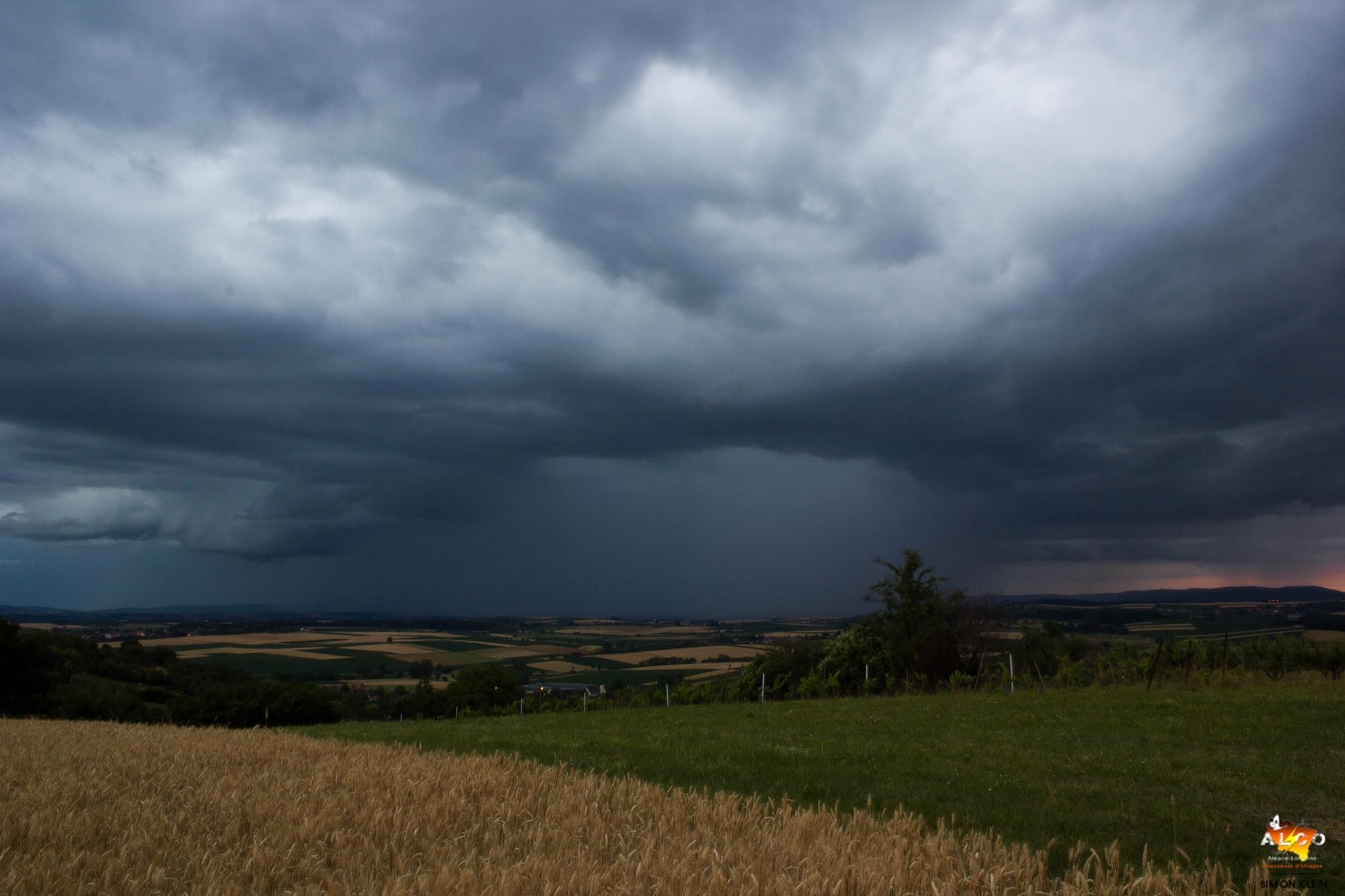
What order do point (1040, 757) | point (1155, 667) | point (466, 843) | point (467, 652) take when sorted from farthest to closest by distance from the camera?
1. point (467, 652)
2. point (1155, 667)
3. point (1040, 757)
4. point (466, 843)

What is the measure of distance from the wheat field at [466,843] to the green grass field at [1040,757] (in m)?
1.19

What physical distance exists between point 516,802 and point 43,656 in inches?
2408

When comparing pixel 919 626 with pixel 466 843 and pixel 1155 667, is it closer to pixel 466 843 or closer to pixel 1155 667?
pixel 1155 667

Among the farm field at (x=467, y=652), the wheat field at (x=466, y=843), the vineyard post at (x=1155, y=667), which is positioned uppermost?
the wheat field at (x=466, y=843)

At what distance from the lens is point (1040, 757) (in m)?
13.3

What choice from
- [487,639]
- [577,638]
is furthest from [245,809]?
[577,638]

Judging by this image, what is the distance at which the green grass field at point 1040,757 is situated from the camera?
→ 30.0ft

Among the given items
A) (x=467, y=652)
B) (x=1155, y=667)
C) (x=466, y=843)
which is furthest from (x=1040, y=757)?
(x=467, y=652)

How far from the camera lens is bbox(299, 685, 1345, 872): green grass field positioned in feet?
30.0

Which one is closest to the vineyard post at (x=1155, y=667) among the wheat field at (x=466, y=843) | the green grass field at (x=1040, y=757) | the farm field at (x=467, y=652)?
the green grass field at (x=1040, y=757)

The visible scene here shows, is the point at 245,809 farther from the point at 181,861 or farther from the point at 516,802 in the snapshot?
the point at 516,802

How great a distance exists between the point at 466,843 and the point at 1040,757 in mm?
11654

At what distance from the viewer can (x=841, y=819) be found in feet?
25.0

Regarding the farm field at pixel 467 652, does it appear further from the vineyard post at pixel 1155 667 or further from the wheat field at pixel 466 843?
the wheat field at pixel 466 843
